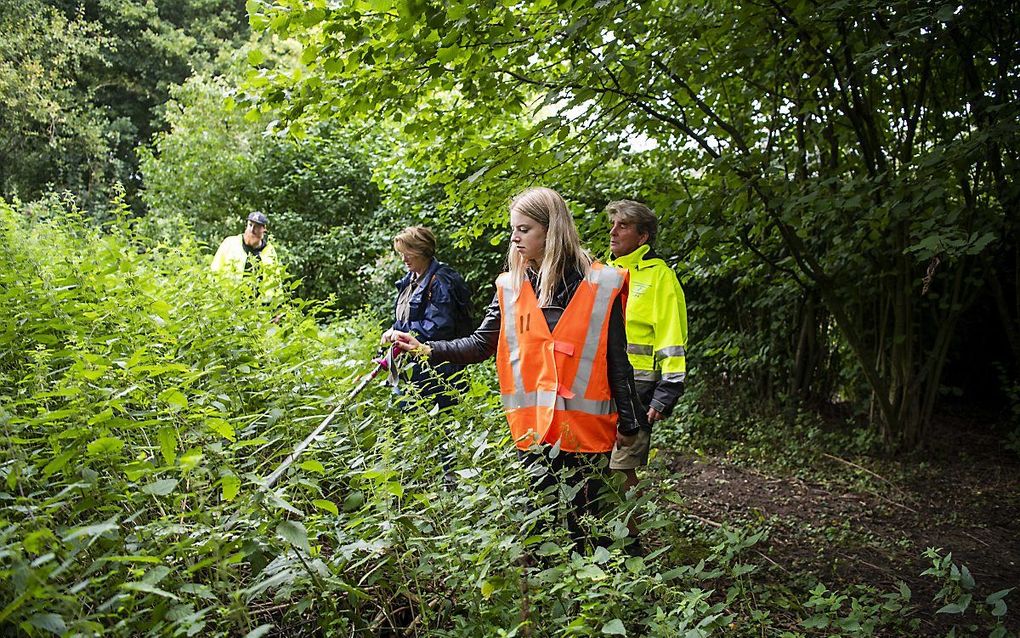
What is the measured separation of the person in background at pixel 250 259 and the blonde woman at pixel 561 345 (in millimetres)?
2503

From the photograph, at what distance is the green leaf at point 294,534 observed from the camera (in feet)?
6.47

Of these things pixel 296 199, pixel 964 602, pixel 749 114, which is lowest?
pixel 964 602

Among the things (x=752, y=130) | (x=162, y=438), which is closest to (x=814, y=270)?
(x=752, y=130)

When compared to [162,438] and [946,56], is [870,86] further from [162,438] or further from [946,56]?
[162,438]

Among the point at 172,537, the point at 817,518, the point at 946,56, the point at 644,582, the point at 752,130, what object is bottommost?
the point at 817,518

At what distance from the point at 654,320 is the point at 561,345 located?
0.99 meters

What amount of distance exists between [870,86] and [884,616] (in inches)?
179

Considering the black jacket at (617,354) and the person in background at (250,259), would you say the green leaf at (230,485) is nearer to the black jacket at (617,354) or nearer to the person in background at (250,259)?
the black jacket at (617,354)

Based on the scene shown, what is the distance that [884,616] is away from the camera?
3.50 m

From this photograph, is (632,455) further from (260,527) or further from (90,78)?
(90,78)

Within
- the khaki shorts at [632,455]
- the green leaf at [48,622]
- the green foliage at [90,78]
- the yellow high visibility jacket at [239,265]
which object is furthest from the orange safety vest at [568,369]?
the green foliage at [90,78]

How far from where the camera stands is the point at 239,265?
19.2 feet

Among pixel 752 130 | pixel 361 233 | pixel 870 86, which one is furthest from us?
pixel 361 233

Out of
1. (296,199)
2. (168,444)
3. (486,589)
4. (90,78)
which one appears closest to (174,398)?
(168,444)
